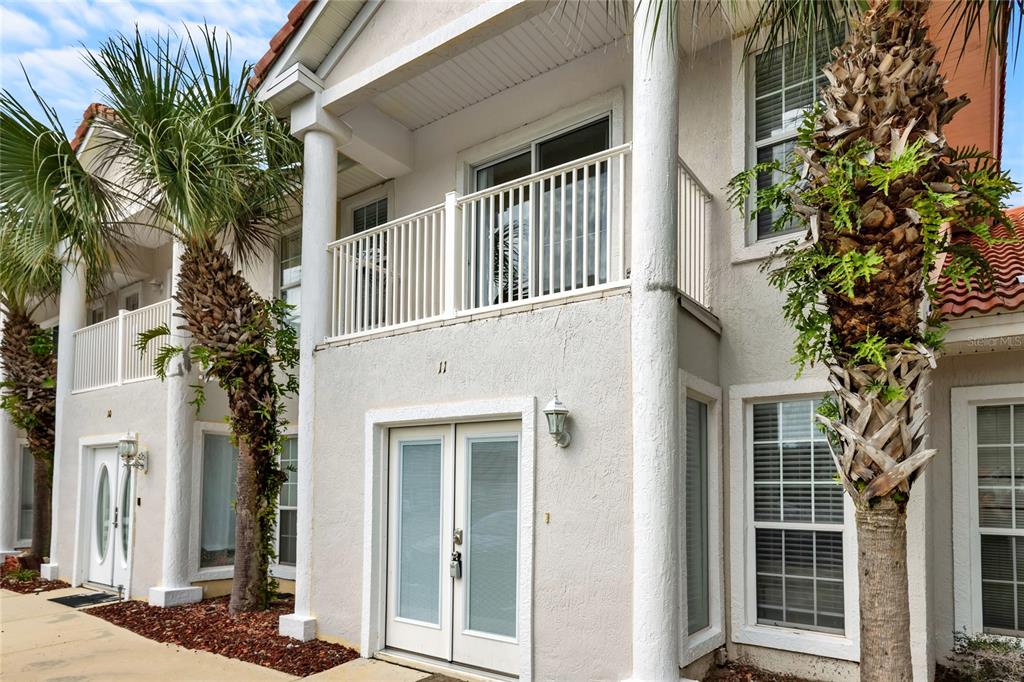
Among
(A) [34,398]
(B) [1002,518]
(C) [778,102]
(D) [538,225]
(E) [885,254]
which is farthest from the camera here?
(A) [34,398]

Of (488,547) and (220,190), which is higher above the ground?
(220,190)

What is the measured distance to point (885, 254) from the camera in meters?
4.32

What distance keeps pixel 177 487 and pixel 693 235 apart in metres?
8.30

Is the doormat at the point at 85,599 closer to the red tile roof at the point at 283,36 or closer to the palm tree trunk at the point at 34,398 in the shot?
the palm tree trunk at the point at 34,398

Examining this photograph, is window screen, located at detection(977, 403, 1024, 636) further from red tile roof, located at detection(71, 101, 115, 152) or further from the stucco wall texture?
red tile roof, located at detection(71, 101, 115, 152)

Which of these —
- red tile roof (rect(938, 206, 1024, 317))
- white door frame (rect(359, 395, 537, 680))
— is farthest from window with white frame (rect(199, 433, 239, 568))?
red tile roof (rect(938, 206, 1024, 317))

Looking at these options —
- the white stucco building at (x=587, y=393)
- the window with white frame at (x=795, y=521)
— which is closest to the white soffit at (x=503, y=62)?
the white stucco building at (x=587, y=393)

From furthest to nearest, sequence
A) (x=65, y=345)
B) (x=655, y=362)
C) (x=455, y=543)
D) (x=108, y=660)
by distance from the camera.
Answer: (x=65, y=345) < (x=108, y=660) < (x=455, y=543) < (x=655, y=362)

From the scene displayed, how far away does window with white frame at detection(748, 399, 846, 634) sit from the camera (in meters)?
6.69

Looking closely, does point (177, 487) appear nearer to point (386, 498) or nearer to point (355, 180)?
point (386, 498)

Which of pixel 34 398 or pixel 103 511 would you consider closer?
pixel 103 511

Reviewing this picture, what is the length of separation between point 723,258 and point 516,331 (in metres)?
2.31

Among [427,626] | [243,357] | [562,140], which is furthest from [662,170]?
[243,357]
